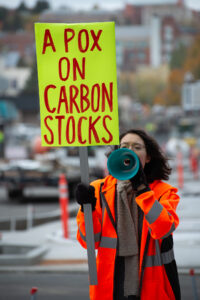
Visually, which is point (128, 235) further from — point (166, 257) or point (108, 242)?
Result: point (166, 257)

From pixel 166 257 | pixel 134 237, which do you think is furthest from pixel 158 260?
pixel 134 237

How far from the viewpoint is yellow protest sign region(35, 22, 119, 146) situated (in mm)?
3330

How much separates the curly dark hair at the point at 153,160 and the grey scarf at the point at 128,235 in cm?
29

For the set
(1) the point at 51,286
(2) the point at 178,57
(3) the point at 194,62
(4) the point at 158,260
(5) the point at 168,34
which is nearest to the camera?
(4) the point at 158,260

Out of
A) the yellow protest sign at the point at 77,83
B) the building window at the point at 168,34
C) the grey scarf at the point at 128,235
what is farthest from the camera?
the building window at the point at 168,34

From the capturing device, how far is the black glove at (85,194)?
3.18 meters

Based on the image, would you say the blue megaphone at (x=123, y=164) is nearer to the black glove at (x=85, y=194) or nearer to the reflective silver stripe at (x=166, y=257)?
the black glove at (x=85, y=194)

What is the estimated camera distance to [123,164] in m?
3.02

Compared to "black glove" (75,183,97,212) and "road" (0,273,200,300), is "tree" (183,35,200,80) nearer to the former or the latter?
"road" (0,273,200,300)

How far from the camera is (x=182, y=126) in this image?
62.6 m

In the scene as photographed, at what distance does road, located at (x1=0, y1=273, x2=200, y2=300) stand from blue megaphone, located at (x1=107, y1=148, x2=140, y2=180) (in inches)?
140

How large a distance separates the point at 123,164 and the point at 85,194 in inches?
12.5

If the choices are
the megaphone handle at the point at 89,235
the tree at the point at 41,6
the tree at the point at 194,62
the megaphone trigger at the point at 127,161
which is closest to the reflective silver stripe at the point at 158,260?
the megaphone handle at the point at 89,235

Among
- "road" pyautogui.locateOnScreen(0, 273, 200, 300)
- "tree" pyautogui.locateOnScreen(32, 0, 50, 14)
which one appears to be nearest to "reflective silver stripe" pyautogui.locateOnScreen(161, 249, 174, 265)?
"road" pyautogui.locateOnScreen(0, 273, 200, 300)
